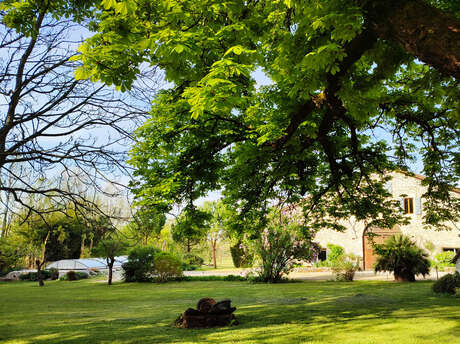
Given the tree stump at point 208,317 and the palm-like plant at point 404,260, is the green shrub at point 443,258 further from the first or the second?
the tree stump at point 208,317

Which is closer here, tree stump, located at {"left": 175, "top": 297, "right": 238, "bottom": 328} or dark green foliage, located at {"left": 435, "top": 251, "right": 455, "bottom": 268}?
tree stump, located at {"left": 175, "top": 297, "right": 238, "bottom": 328}

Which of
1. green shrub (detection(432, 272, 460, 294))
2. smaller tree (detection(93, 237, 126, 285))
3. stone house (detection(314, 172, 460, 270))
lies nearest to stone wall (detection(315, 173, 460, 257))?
stone house (detection(314, 172, 460, 270))

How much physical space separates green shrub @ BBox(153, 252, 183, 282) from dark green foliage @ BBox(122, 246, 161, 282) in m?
0.56

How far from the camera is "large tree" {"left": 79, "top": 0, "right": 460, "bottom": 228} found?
15.1 feet

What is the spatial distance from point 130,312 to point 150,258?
14233mm

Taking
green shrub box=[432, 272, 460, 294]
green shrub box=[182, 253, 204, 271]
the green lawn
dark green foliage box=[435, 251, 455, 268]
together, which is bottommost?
green shrub box=[182, 253, 204, 271]

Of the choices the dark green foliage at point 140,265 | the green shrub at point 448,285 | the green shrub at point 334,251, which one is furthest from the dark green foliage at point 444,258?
the dark green foliage at point 140,265

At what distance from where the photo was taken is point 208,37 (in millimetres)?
5457

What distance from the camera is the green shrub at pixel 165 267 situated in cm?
2608

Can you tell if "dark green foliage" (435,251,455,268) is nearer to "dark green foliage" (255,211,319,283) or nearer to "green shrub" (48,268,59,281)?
"dark green foliage" (255,211,319,283)

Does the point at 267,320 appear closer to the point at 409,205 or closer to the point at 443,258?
the point at 443,258

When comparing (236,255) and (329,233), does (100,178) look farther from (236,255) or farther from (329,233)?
(236,255)

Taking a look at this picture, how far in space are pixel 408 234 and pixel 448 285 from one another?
1067 centimetres

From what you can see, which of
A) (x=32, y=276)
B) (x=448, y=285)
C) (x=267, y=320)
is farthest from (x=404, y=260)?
(x=32, y=276)
